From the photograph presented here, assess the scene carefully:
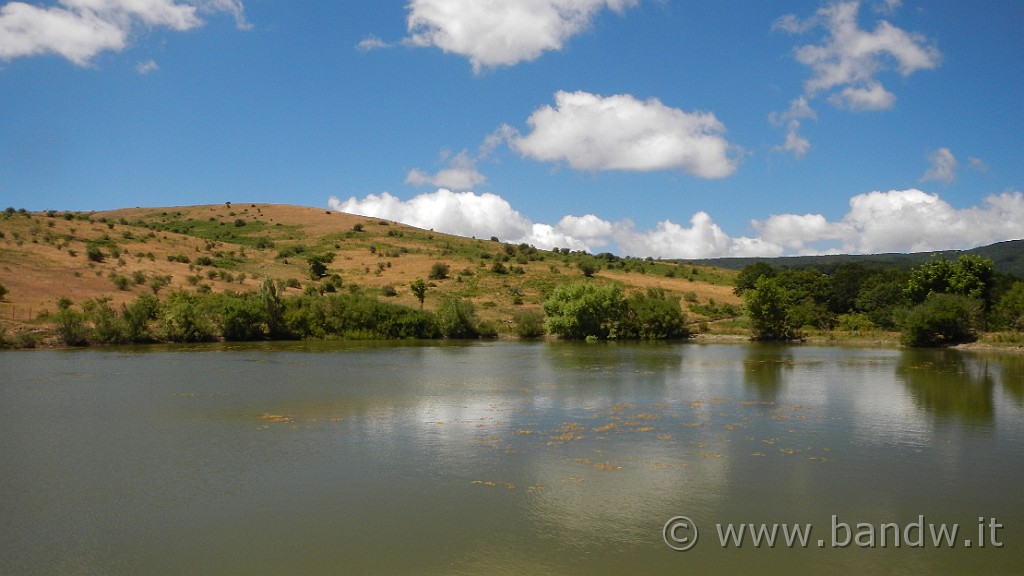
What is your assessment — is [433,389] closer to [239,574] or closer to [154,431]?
[154,431]

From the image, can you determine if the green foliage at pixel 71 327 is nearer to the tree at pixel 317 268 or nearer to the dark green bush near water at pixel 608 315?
the tree at pixel 317 268

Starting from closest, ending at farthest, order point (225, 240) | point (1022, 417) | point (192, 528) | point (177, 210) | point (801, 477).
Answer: point (192, 528) → point (801, 477) → point (1022, 417) → point (225, 240) → point (177, 210)

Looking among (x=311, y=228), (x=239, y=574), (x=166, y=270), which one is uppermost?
(x=311, y=228)

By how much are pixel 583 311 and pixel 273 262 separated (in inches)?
1607

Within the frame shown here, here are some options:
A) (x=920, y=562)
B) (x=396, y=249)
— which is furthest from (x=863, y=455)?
(x=396, y=249)

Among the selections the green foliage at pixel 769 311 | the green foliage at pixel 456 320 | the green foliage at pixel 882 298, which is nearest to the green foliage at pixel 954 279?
the green foliage at pixel 882 298

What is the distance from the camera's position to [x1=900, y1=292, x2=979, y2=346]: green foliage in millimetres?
54281

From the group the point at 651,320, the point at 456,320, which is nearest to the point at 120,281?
the point at 456,320

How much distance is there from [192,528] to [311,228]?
10522 centimetres

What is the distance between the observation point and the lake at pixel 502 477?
11.3 meters

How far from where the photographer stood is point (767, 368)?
39.2 m

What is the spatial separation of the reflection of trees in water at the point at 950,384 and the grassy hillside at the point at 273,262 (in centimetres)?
3099

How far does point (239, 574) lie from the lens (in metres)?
10.6

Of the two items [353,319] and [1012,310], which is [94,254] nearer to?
[353,319]
